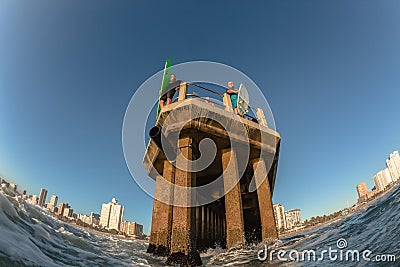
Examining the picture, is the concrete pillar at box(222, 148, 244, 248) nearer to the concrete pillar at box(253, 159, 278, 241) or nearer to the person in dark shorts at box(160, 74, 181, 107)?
the concrete pillar at box(253, 159, 278, 241)

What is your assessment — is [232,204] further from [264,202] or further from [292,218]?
[292,218]

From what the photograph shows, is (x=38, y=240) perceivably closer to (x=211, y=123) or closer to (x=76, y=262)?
(x=76, y=262)

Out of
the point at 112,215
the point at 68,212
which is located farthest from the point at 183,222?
the point at 112,215

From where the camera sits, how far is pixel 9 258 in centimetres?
295

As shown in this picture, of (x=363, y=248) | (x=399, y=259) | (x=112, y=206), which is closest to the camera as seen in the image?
(x=399, y=259)

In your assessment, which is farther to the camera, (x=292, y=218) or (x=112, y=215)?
(x=292, y=218)

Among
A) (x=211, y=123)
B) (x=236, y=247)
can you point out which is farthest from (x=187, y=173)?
(x=236, y=247)

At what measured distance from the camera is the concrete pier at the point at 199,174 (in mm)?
8078

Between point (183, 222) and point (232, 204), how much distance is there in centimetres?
247

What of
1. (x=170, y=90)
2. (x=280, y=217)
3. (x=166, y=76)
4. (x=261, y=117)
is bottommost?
(x=261, y=117)

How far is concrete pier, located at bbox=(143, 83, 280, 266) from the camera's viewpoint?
8.08 metres

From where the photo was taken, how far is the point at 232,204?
373 inches

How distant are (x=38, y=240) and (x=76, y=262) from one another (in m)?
0.87

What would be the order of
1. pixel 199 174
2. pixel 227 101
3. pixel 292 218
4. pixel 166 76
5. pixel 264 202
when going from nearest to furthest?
pixel 264 202 → pixel 227 101 → pixel 166 76 → pixel 199 174 → pixel 292 218
